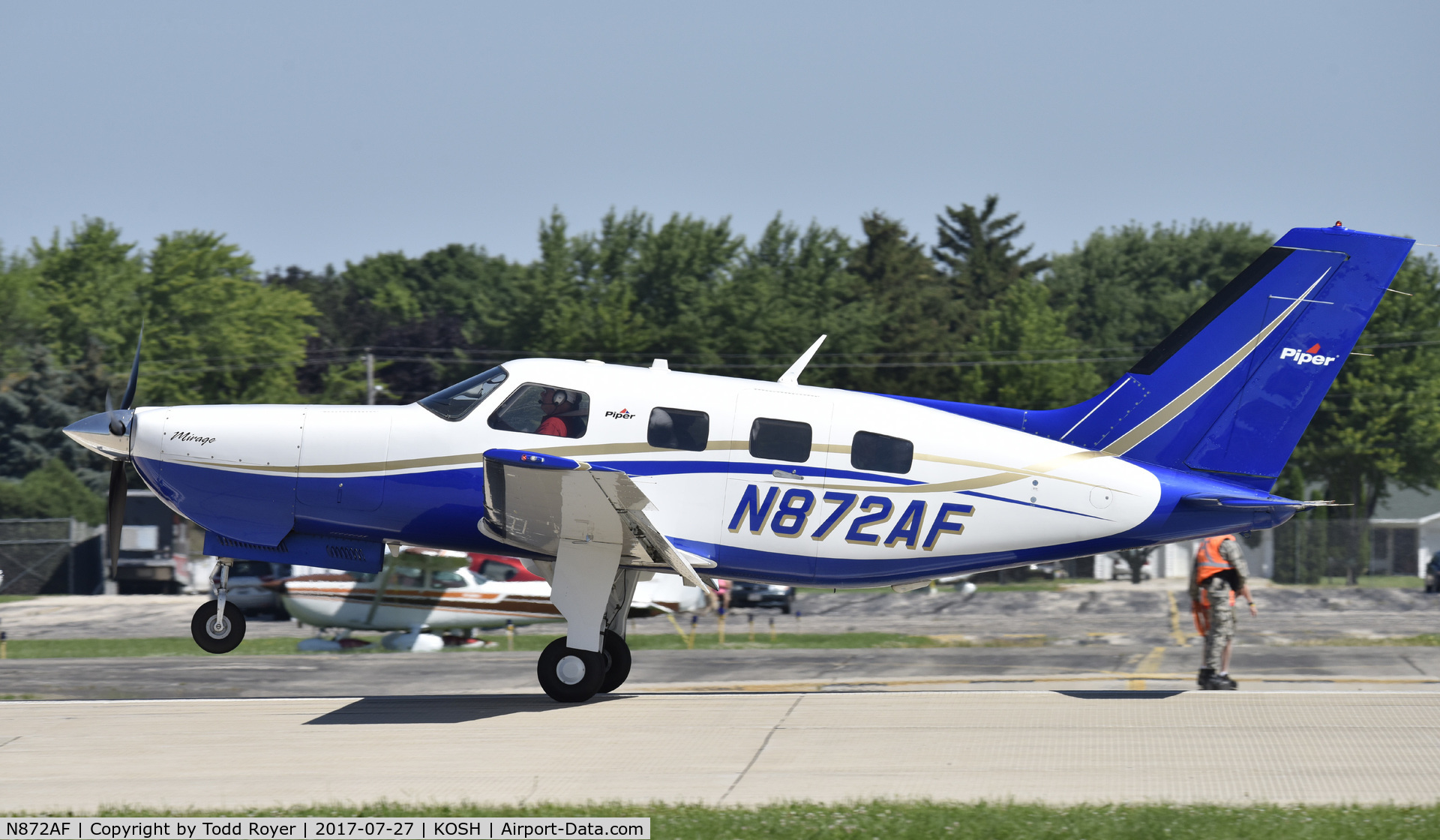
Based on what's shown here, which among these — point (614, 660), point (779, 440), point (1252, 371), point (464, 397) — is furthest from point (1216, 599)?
point (464, 397)

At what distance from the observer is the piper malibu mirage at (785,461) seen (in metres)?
11.5

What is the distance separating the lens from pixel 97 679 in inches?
647

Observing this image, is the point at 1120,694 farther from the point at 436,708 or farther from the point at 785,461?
the point at 436,708

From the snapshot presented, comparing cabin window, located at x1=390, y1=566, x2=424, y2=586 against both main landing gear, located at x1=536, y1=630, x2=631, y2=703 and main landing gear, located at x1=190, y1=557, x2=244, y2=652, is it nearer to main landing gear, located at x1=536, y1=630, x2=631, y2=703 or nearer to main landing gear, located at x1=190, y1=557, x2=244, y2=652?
main landing gear, located at x1=190, y1=557, x2=244, y2=652

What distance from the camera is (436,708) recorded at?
11.8 m

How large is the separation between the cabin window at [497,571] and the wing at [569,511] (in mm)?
14406

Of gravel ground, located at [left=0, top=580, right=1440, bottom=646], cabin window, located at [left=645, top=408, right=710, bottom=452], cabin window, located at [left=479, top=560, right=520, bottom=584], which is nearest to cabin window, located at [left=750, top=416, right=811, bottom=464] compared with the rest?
cabin window, located at [left=645, top=408, right=710, bottom=452]

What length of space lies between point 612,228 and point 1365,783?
61715mm

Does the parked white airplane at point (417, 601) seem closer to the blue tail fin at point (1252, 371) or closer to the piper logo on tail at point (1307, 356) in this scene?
the blue tail fin at point (1252, 371)

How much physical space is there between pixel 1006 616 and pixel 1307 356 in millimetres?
18797

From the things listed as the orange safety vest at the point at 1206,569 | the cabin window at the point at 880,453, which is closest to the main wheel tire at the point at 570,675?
the cabin window at the point at 880,453

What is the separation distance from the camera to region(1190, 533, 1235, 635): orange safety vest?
12.6m

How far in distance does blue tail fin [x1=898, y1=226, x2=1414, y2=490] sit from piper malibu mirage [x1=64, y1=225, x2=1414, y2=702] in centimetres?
2

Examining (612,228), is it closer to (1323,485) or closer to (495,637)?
(1323,485)
